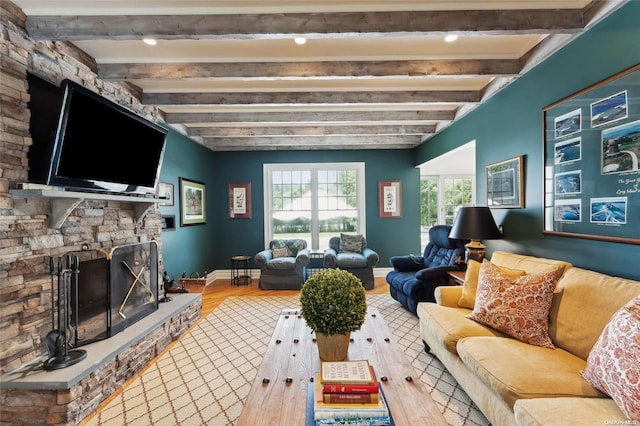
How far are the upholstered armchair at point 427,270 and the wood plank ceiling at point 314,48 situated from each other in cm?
177

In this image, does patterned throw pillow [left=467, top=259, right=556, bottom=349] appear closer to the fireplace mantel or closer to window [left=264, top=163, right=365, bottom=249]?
the fireplace mantel

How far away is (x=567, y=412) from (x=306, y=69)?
9.61ft

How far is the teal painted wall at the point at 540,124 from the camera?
188 centimetres

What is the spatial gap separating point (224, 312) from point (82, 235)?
6.70 feet

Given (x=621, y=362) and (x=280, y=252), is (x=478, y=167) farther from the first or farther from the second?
(x=280, y=252)

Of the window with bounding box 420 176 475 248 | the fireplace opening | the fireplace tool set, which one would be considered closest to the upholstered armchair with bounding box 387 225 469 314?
the window with bounding box 420 176 475 248

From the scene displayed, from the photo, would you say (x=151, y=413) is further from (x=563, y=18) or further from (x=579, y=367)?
(x=563, y=18)

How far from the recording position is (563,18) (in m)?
2.03

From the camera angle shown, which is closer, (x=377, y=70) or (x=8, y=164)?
(x=8, y=164)

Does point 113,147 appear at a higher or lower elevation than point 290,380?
higher

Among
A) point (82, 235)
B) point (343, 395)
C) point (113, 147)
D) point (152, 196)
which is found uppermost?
point (113, 147)

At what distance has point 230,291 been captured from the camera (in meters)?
5.05

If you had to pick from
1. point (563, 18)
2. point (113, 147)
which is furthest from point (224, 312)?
point (563, 18)

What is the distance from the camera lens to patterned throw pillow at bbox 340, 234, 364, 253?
541 centimetres
